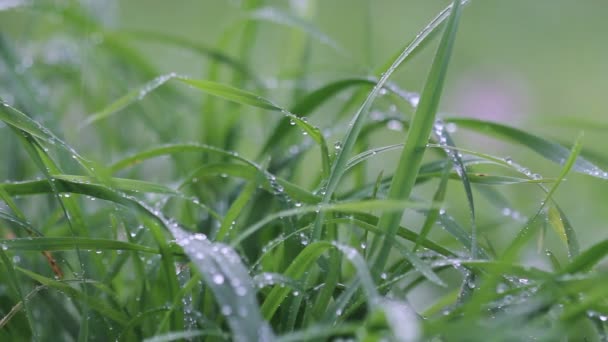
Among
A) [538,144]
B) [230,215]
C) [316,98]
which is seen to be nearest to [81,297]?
[230,215]

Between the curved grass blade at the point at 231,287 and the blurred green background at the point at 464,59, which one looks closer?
the curved grass blade at the point at 231,287

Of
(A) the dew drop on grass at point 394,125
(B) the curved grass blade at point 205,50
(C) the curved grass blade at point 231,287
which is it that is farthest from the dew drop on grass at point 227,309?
(B) the curved grass blade at point 205,50

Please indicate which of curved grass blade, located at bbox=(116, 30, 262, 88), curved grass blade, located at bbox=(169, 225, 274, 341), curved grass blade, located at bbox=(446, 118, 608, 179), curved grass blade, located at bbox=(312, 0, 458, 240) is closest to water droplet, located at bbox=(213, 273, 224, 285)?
curved grass blade, located at bbox=(169, 225, 274, 341)

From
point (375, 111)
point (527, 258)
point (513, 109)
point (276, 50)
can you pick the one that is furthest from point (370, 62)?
point (276, 50)

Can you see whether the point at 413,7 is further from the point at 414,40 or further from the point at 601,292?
the point at 601,292

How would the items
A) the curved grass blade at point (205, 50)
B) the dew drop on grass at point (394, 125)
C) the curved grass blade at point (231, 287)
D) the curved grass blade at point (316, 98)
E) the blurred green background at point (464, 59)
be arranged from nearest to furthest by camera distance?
the curved grass blade at point (231, 287)
the curved grass blade at point (316, 98)
the dew drop on grass at point (394, 125)
the curved grass blade at point (205, 50)
the blurred green background at point (464, 59)

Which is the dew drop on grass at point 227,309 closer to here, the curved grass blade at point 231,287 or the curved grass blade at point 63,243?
the curved grass blade at point 231,287

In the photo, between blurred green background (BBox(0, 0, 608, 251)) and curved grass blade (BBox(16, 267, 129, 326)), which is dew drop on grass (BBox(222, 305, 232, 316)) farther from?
blurred green background (BBox(0, 0, 608, 251))

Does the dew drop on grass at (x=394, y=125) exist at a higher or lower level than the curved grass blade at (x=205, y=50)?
lower

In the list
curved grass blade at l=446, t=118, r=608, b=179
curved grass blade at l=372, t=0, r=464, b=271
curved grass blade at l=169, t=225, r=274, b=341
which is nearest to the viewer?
curved grass blade at l=169, t=225, r=274, b=341
